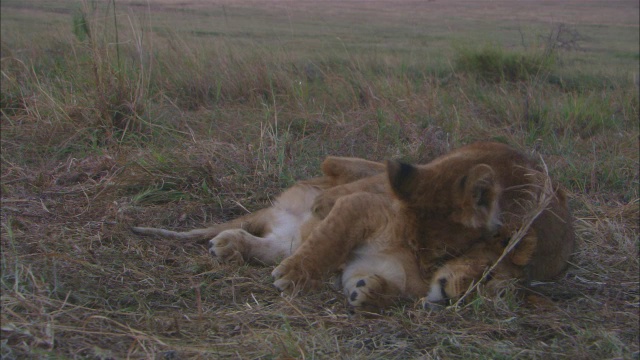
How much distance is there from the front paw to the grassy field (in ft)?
0.22

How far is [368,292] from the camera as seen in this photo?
9.69 feet

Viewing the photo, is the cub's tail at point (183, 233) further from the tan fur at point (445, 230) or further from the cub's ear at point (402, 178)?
the cub's ear at point (402, 178)

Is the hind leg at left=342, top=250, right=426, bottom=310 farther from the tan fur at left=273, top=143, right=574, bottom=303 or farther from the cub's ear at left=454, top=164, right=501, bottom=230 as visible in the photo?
the cub's ear at left=454, top=164, right=501, bottom=230

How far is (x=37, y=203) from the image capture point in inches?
150

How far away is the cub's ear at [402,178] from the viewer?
308cm

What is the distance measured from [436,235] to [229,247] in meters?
1.03

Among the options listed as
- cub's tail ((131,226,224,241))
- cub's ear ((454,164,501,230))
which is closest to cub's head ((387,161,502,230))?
cub's ear ((454,164,501,230))

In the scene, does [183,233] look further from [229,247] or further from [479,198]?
[479,198]

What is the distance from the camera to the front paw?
3070mm

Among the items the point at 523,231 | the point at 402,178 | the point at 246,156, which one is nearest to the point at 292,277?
the point at 402,178

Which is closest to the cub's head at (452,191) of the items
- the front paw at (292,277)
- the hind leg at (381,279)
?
the hind leg at (381,279)

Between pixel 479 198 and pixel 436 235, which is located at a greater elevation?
pixel 479 198

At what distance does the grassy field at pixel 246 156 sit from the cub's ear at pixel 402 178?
48 cm

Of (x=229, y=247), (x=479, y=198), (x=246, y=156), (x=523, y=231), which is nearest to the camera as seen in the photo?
(x=523, y=231)
